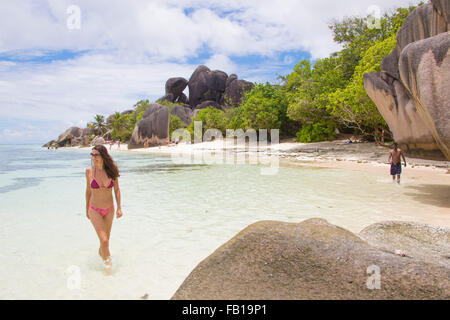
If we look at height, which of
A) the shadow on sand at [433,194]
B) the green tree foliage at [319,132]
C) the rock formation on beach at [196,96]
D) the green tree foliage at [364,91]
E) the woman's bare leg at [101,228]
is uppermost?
the rock formation on beach at [196,96]

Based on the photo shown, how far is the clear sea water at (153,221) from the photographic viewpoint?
3492 millimetres

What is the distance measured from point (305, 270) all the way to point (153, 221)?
14.2 ft

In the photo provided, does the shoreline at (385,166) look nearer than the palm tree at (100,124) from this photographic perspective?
Yes

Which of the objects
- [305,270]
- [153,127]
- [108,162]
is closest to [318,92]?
[153,127]

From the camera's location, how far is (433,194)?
24.6 ft

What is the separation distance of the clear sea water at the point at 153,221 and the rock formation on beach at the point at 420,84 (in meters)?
1.47

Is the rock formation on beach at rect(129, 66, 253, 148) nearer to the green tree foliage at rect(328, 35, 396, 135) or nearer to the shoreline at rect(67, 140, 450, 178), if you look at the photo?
the shoreline at rect(67, 140, 450, 178)

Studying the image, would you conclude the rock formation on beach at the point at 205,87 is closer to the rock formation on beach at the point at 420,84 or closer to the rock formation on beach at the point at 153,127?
the rock formation on beach at the point at 153,127

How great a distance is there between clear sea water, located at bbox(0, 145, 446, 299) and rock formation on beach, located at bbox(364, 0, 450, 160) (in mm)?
1468

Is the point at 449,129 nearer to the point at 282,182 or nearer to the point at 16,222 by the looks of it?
the point at 282,182

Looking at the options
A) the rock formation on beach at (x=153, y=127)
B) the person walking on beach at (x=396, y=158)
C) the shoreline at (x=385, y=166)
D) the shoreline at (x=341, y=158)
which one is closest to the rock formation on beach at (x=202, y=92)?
the rock formation on beach at (x=153, y=127)

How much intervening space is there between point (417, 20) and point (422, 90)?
10.7ft

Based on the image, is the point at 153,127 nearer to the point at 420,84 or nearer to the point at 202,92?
the point at 202,92

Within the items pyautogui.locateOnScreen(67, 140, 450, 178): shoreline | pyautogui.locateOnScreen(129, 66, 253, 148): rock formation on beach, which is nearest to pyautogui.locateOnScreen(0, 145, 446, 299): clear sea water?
pyautogui.locateOnScreen(67, 140, 450, 178): shoreline
